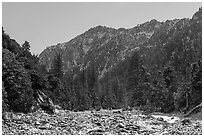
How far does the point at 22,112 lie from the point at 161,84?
3239 centimetres

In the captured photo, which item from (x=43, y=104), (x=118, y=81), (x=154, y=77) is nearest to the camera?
(x=43, y=104)

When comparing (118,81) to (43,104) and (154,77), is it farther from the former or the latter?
(43,104)

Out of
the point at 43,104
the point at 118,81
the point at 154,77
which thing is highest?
the point at 118,81

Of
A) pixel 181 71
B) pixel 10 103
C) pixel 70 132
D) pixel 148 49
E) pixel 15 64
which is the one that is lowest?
pixel 70 132

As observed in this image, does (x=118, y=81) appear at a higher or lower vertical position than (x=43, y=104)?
higher

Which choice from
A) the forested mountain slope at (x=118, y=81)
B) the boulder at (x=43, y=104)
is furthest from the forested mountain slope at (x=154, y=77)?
the boulder at (x=43, y=104)

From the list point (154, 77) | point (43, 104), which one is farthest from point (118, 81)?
point (43, 104)

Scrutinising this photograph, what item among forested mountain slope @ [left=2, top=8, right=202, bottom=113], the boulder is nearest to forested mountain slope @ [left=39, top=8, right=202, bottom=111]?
forested mountain slope @ [left=2, top=8, right=202, bottom=113]

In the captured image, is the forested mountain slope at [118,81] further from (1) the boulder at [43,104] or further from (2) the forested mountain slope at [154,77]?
(1) the boulder at [43,104]

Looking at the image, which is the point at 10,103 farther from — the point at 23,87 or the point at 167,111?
the point at 167,111

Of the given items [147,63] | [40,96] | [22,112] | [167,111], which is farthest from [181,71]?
[22,112]

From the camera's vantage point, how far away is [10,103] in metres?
29.8

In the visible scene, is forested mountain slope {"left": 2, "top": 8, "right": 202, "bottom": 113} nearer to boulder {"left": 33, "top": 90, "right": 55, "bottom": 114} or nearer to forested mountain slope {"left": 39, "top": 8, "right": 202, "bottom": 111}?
forested mountain slope {"left": 39, "top": 8, "right": 202, "bottom": 111}

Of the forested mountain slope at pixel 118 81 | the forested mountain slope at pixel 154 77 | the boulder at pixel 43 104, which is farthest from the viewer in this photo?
the forested mountain slope at pixel 154 77
